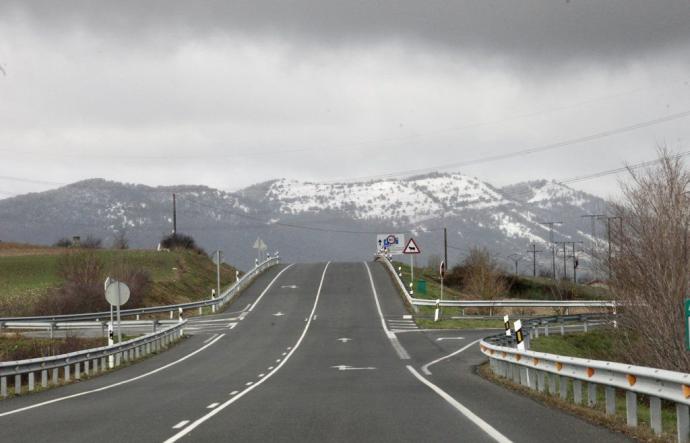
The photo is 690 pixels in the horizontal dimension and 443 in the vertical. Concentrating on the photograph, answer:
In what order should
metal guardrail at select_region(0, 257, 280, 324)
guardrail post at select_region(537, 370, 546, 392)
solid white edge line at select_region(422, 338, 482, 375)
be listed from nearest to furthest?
guardrail post at select_region(537, 370, 546, 392)
solid white edge line at select_region(422, 338, 482, 375)
metal guardrail at select_region(0, 257, 280, 324)

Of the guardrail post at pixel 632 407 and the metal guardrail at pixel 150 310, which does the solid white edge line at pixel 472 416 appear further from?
the metal guardrail at pixel 150 310

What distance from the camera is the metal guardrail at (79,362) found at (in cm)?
2338

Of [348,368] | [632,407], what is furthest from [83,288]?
[632,407]

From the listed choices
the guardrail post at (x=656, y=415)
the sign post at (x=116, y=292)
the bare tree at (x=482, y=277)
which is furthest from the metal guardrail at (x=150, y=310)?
the guardrail post at (x=656, y=415)

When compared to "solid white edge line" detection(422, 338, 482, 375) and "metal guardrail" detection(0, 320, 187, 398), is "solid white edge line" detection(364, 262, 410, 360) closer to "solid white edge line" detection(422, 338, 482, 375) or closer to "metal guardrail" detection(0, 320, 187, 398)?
"solid white edge line" detection(422, 338, 482, 375)

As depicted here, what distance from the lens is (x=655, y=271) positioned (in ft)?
116

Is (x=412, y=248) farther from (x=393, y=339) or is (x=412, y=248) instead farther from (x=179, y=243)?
(x=179, y=243)

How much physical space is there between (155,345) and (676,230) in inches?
842

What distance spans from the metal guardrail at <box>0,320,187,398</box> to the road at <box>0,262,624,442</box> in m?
0.76

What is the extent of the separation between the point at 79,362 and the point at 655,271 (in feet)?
69.0

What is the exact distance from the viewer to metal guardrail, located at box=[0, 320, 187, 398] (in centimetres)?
2338

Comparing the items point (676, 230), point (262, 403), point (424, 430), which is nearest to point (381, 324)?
point (676, 230)

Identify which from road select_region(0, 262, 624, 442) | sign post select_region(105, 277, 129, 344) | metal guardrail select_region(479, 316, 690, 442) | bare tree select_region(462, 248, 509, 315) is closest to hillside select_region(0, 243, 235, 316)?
road select_region(0, 262, 624, 442)

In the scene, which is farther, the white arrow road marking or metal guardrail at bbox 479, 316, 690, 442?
the white arrow road marking
